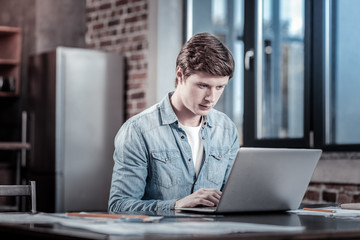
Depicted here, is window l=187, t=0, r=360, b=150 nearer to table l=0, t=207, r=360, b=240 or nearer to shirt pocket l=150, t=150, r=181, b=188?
shirt pocket l=150, t=150, r=181, b=188

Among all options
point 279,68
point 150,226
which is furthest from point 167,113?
point 279,68

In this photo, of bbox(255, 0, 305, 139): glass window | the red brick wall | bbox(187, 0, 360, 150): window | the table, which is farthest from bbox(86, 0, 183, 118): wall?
the table

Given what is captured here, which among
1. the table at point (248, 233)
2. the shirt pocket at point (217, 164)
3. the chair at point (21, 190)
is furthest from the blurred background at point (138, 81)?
the chair at point (21, 190)

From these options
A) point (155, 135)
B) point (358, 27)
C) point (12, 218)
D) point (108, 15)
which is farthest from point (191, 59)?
point (108, 15)

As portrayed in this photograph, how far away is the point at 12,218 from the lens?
1.83 m

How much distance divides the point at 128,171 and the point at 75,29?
4765mm

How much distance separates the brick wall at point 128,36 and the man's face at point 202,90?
3.00 meters

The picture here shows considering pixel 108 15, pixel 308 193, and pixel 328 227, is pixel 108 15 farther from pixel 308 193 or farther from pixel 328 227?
pixel 328 227

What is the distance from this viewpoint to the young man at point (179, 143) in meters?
2.44

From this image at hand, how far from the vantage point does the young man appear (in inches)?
95.9

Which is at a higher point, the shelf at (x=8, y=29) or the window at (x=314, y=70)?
the shelf at (x=8, y=29)

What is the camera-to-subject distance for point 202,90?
2523mm

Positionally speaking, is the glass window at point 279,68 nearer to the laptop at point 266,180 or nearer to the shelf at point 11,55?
the laptop at point 266,180

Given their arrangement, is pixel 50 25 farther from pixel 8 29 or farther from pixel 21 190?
pixel 21 190
